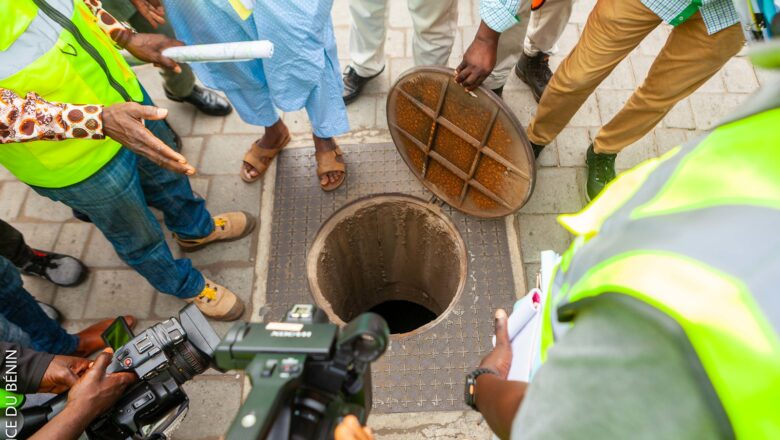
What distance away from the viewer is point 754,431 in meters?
0.59

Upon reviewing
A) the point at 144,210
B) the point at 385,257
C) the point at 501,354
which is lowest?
the point at 385,257

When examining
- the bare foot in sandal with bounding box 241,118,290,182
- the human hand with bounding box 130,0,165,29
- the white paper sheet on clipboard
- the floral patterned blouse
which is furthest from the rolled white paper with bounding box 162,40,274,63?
the white paper sheet on clipboard

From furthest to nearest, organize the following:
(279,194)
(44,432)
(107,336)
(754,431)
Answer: (279,194) → (107,336) → (44,432) → (754,431)

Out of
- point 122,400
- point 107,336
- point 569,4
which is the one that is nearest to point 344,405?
point 122,400

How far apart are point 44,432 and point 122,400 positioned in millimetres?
237

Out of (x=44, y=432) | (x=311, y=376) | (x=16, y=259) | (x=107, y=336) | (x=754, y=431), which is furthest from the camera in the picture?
(x=16, y=259)

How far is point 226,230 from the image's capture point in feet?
9.59

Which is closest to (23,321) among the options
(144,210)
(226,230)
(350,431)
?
(144,210)

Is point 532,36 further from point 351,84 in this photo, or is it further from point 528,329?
point 528,329

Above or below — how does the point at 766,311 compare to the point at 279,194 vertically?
above

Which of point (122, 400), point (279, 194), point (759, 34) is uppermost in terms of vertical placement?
point (759, 34)

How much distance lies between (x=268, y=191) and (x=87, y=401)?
175cm

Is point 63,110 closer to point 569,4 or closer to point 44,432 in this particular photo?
point 44,432

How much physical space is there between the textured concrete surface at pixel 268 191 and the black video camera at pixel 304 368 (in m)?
1.34
